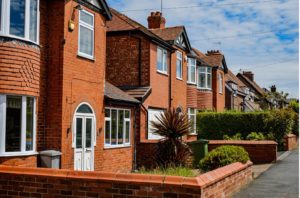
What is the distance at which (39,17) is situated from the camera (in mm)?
11969

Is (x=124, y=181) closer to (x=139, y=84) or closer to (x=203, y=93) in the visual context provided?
(x=139, y=84)

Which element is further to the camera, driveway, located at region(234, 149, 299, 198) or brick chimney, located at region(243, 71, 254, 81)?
brick chimney, located at region(243, 71, 254, 81)

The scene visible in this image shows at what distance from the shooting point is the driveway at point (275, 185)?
9703 millimetres

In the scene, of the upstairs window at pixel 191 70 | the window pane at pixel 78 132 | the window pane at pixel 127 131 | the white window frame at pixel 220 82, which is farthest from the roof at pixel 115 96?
the white window frame at pixel 220 82

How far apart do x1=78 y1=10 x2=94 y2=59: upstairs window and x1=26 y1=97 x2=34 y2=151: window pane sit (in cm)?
261

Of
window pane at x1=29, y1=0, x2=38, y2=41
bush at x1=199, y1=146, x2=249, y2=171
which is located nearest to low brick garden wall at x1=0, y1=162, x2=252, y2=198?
bush at x1=199, y1=146, x2=249, y2=171

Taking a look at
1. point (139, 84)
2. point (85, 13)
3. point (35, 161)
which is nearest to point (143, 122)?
point (139, 84)

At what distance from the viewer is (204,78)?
3073cm

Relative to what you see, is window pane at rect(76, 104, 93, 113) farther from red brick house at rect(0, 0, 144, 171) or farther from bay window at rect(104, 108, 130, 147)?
bay window at rect(104, 108, 130, 147)

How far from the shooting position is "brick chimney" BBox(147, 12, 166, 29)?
83.1 ft

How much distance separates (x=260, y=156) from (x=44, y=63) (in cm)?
1038

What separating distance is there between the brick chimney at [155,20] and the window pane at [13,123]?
51.2 feet

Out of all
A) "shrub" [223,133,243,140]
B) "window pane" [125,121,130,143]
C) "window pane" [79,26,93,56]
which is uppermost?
"window pane" [79,26,93,56]

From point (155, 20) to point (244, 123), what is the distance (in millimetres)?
8544
